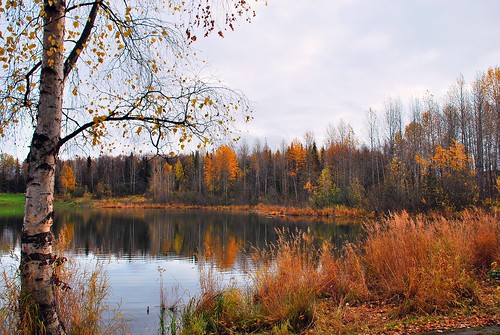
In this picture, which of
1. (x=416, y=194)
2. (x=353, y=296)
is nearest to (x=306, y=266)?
(x=353, y=296)

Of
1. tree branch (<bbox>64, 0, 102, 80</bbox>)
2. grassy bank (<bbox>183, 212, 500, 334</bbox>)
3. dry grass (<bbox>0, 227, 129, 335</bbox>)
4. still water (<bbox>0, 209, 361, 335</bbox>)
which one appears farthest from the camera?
still water (<bbox>0, 209, 361, 335</bbox>)

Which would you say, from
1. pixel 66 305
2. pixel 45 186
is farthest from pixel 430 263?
pixel 45 186

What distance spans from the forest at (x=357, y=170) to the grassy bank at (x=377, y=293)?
8.88ft

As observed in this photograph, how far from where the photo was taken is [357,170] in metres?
53.5

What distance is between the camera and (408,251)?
7828 mm

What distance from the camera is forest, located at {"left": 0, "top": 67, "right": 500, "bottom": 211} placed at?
1155 inches

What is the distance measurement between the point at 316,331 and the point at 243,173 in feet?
211

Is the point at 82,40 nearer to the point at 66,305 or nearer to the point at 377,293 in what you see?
the point at 66,305

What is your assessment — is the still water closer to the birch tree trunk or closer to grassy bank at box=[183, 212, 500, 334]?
grassy bank at box=[183, 212, 500, 334]

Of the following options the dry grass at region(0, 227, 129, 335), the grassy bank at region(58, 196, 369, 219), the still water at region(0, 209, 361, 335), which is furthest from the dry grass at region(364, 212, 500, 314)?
the grassy bank at region(58, 196, 369, 219)

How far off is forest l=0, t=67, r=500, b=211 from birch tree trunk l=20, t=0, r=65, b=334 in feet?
3.00

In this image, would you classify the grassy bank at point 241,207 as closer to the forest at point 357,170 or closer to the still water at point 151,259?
the forest at point 357,170

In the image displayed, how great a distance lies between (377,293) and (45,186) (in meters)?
6.41

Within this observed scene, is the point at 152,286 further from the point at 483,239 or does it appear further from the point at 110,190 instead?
the point at 110,190
